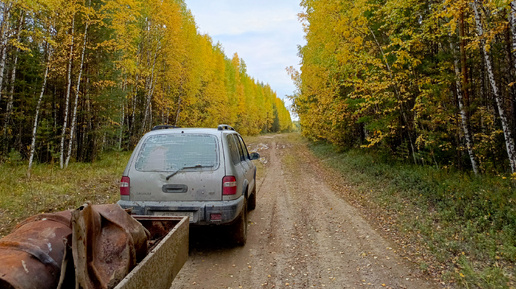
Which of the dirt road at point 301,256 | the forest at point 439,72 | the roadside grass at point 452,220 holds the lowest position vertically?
the dirt road at point 301,256

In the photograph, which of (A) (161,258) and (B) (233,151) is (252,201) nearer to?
(B) (233,151)

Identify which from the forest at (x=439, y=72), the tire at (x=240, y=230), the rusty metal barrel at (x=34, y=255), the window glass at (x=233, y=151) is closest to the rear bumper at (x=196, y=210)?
the tire at (x=240, y=230)

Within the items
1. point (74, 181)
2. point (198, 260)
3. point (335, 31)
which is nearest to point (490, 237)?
point (198, 260)

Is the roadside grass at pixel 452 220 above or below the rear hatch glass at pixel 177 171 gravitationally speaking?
below

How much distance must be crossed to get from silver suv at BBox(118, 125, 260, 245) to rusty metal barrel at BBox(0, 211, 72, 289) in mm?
2253

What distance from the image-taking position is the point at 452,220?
5867 mm

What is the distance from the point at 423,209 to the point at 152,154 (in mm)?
6332

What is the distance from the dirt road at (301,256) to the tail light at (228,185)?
3.78ft

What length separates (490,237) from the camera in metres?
4.90

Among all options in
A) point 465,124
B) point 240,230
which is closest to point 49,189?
point 240,230

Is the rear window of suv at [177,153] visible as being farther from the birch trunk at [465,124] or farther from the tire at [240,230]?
the birch trunk at [465,124]

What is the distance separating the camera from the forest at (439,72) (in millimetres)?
6504

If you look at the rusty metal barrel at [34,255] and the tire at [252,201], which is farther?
the tire at [252,201]

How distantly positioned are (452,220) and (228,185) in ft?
16.2
